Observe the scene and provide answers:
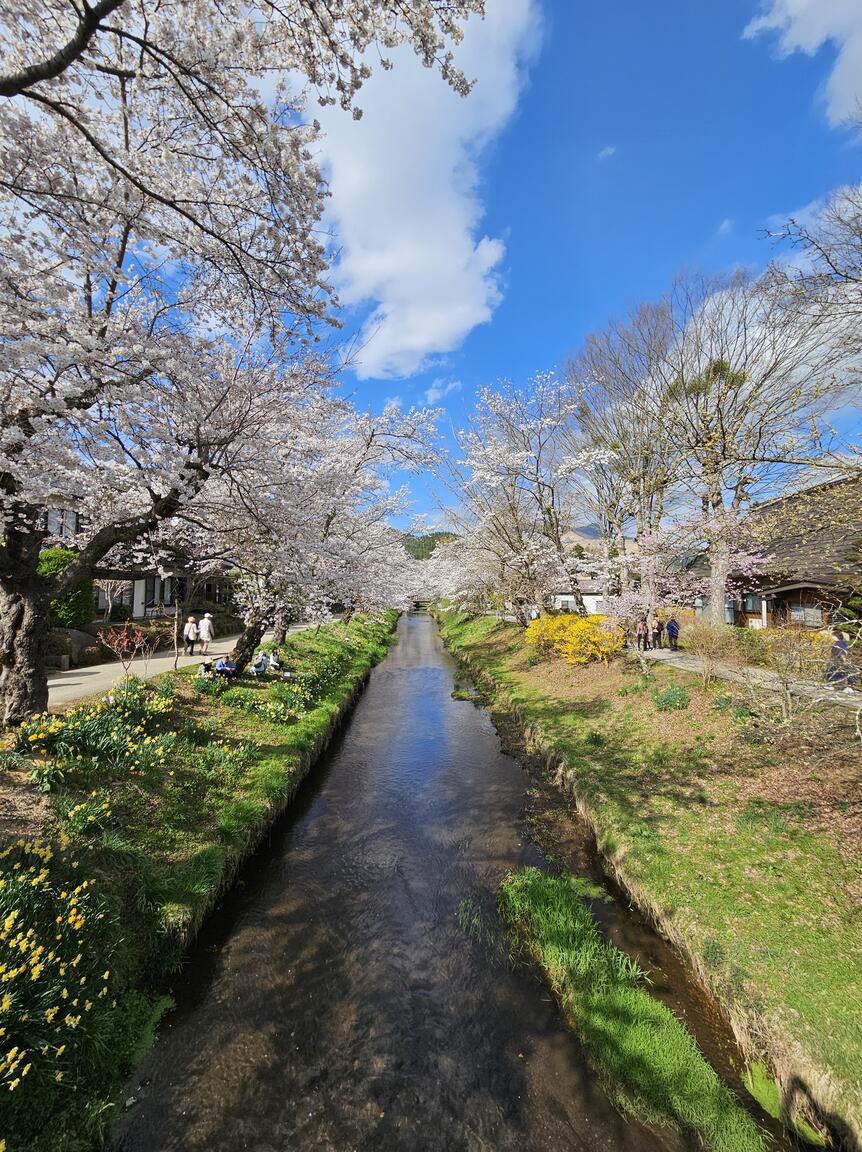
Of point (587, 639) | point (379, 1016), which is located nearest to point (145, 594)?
point (587, 639)

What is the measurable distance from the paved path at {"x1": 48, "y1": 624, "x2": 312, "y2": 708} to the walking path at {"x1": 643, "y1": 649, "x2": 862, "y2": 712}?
43.1 ft

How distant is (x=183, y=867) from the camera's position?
6.57 metres

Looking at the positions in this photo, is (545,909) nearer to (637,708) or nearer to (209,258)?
(637,708)

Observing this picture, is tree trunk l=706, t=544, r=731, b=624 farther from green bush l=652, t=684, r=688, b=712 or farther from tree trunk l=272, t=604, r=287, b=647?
tree trunk l=272, t=604, r=287, b=647

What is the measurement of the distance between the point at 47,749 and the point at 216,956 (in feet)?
12.8

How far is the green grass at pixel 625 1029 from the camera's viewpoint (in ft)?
13.7

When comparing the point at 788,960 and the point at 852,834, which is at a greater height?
the point at 852,834

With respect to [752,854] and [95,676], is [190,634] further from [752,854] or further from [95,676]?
[752,854]

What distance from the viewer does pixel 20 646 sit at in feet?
24.2

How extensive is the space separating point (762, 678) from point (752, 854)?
238 inches

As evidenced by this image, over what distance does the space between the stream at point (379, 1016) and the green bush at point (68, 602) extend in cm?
1358

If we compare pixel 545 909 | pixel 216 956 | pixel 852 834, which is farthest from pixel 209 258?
pixel 852 834

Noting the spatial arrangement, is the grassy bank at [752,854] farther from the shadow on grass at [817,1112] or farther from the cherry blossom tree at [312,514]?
the cherry blossom tree at [312,514]

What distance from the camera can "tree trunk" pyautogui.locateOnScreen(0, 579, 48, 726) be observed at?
7.29 metres
